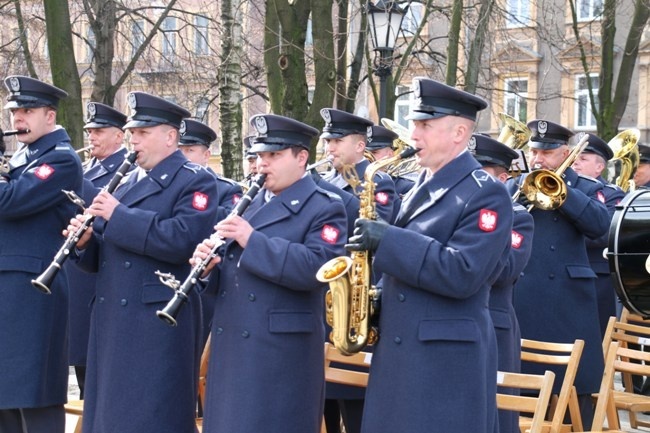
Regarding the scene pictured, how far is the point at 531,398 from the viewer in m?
5.39

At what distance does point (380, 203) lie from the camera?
25.7 feet

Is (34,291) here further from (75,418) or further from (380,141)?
(380,141)

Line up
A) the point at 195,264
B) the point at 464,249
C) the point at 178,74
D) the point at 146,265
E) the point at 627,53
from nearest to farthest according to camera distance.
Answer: the point at 464,249 < the point at 195,264 < the point at 146,265 < the point at 627,53 < the point at 178,74

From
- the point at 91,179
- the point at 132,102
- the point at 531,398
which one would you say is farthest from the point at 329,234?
the point at 91,179

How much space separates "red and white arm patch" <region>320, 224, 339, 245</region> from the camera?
18.3 ft

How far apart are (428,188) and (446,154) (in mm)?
177

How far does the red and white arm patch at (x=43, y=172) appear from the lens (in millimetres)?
6491

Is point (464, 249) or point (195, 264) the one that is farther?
point (195, 264)

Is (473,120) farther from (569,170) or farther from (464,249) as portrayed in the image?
(569,170)

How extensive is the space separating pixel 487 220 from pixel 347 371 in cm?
151

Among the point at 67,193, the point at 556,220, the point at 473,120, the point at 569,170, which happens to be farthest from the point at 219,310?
the point at 569,170

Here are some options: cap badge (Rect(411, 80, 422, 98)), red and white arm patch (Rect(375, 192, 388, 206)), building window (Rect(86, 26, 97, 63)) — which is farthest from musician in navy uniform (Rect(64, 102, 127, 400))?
→ building window (Rect(86, 26, 97, 63))

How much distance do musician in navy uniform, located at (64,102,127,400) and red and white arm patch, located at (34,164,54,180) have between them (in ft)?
3.16

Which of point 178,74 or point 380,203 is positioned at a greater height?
point 178,74
